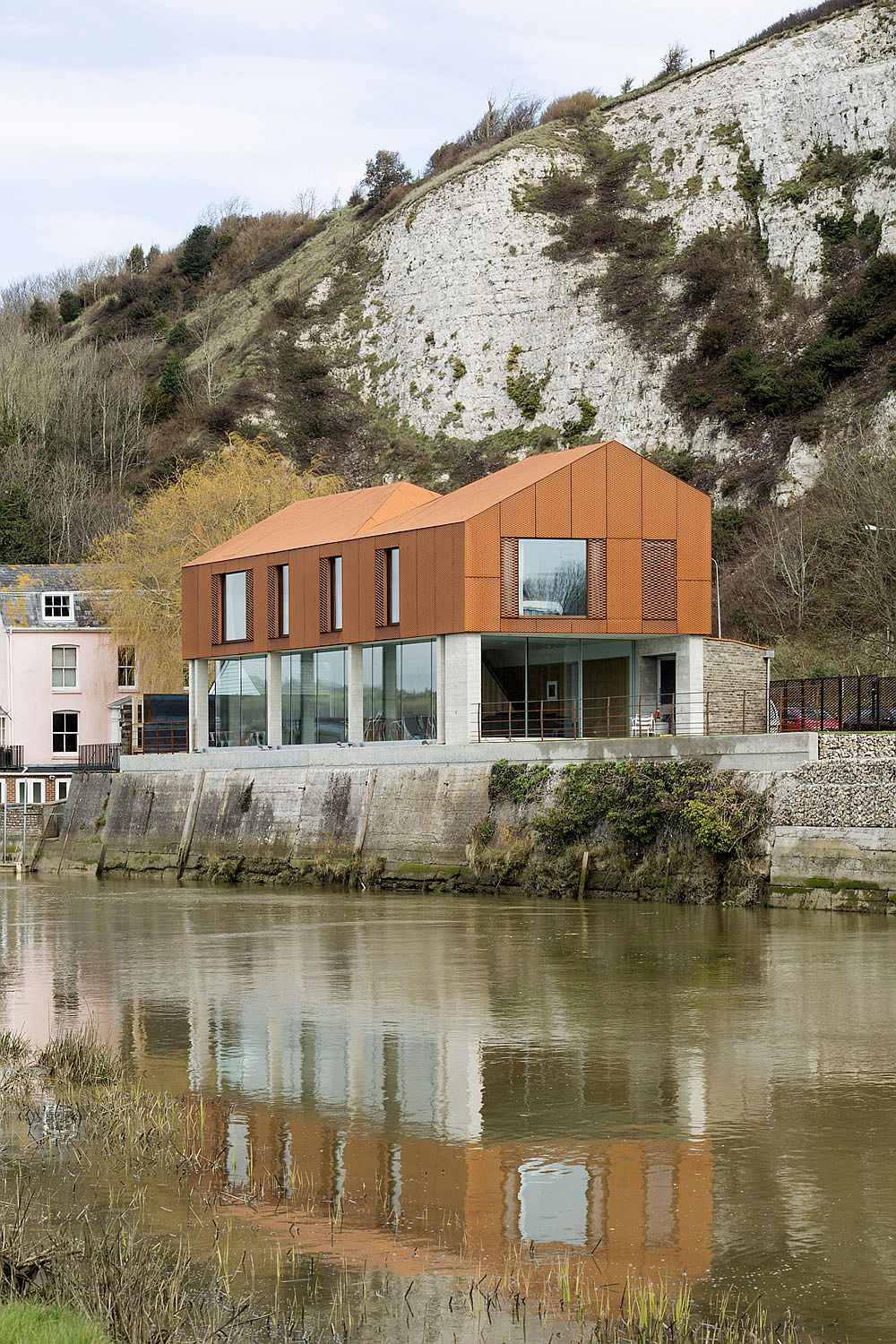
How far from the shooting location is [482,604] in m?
44.3

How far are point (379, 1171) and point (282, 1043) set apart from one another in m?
6.03

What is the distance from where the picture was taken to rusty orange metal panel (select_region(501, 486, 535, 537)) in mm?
44719

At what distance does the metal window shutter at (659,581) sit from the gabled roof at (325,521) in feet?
26.0

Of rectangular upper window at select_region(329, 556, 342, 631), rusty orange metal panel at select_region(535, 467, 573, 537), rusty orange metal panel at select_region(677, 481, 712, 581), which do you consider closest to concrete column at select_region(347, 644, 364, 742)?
rectangular upper window at select_region(329, 556, 342, 631)

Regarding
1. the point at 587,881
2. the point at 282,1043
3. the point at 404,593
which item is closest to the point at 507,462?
the point at 404,593

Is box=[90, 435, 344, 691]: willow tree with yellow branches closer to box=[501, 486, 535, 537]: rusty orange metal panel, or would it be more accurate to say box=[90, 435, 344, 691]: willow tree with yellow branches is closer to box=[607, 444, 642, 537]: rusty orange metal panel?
box=[501, 486, 535, 537]: rusty orange metal panel

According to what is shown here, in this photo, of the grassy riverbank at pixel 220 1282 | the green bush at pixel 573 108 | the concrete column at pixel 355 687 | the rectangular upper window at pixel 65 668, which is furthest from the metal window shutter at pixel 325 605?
the green bush at pixel 573 108

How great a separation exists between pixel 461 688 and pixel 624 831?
9059mm

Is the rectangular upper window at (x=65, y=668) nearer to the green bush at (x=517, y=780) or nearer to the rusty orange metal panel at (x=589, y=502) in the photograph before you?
the rusty orange metal panel at (x=589, y=502)

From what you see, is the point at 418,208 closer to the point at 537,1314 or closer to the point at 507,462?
the point at 507,462

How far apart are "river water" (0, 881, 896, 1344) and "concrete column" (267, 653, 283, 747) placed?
63.9 feet

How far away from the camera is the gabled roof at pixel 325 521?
50.6m

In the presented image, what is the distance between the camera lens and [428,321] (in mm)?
96062

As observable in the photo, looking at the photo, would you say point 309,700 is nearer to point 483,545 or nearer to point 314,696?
point 314,696
